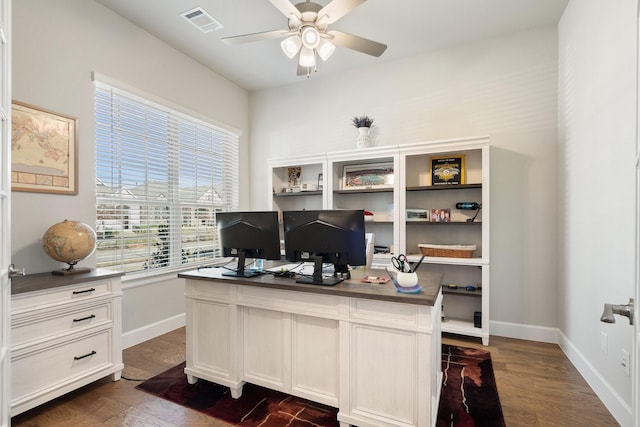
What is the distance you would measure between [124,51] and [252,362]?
311 cm

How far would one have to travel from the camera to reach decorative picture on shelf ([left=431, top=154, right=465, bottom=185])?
11.2 feet

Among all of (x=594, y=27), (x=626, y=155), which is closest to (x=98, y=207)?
(x=626, y=155)

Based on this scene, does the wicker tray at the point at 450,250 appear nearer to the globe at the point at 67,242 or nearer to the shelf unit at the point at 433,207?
the shelf unit at the point at 433,207

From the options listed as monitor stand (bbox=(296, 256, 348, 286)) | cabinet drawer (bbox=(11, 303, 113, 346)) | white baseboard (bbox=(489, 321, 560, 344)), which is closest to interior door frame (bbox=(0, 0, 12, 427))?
cabinet drawer (bbox=(11, 303, 113, 346))

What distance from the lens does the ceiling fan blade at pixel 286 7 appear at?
201 cm

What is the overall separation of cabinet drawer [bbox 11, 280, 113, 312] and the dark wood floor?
70cm

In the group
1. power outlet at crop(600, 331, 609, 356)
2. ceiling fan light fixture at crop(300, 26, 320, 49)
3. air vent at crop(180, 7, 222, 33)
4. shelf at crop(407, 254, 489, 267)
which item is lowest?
power outlet at crop(600, 331, 609, 356)

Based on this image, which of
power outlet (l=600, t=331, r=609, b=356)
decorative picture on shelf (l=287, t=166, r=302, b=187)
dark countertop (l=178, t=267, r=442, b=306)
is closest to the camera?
dark countertop (l=178, t=267, r=442, b=306)

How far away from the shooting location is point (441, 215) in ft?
11.3

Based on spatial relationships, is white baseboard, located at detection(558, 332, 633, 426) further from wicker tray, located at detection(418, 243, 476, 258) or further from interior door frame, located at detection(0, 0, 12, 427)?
interior door frame, located at detection(0, 0, 12, 427)

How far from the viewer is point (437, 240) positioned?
11.8 feet

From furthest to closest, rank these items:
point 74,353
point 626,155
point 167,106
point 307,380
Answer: point 167,106, point 74,353, point 307,380, point 626,155

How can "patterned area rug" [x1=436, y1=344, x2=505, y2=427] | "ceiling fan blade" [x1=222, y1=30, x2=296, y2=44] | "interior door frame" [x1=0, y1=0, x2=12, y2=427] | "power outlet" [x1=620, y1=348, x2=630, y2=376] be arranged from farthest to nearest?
"ceiling fan blade" [x1=222, y1=30, x2=296, y2=44] → "patterned area rug" [x1=436, y1=344, x2=505, y2=427] → "power outlet" [x1=620, y1=348, x2=630, y2=376] → "interior door frame" [x1=0, y1=0, x2=12, y2=427]

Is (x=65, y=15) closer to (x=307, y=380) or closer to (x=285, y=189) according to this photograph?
(x=285, y=189)
